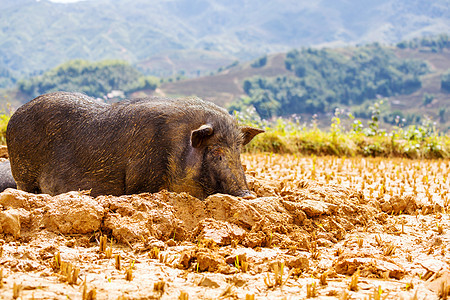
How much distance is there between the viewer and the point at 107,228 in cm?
378

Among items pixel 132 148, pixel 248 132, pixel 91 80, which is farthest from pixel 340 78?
pixel 132 148

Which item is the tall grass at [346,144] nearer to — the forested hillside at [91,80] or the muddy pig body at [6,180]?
the muddy pig body at [6,180]

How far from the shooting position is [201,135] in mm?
4496

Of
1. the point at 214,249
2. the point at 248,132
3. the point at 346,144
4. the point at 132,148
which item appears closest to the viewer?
the point at 214,249

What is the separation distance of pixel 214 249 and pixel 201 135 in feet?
4.18

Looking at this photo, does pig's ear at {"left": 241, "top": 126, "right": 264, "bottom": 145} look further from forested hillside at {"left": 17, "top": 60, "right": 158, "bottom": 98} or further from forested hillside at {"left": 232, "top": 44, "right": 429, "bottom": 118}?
forested hillside at {"left": 232, "top": 44, "right": 429, "bottom": 118}

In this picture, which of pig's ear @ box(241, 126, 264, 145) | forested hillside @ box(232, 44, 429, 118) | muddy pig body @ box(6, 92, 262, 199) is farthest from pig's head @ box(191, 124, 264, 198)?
forested hillside @ box(232, 44, 429, 118)

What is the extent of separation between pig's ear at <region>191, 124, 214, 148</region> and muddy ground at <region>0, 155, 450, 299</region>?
0.56 m

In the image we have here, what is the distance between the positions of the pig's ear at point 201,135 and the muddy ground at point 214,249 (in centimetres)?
56

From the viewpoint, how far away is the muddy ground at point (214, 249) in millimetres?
2910

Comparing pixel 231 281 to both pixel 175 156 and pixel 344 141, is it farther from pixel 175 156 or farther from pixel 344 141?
pixel 344 141

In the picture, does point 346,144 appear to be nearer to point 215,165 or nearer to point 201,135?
point 215,165

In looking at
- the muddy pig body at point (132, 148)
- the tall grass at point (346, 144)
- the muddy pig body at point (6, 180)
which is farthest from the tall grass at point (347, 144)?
the muddy pig body at point (132, 148)

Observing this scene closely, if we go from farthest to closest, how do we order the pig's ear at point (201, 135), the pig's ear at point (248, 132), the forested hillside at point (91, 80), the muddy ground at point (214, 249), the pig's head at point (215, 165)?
the forested hillside at point (91, 80), the pig's ear at point (248, 132), the pig's head at point (215, 165), the pig's ear at point (201, 135), the muddy ground at point (214, 249)
